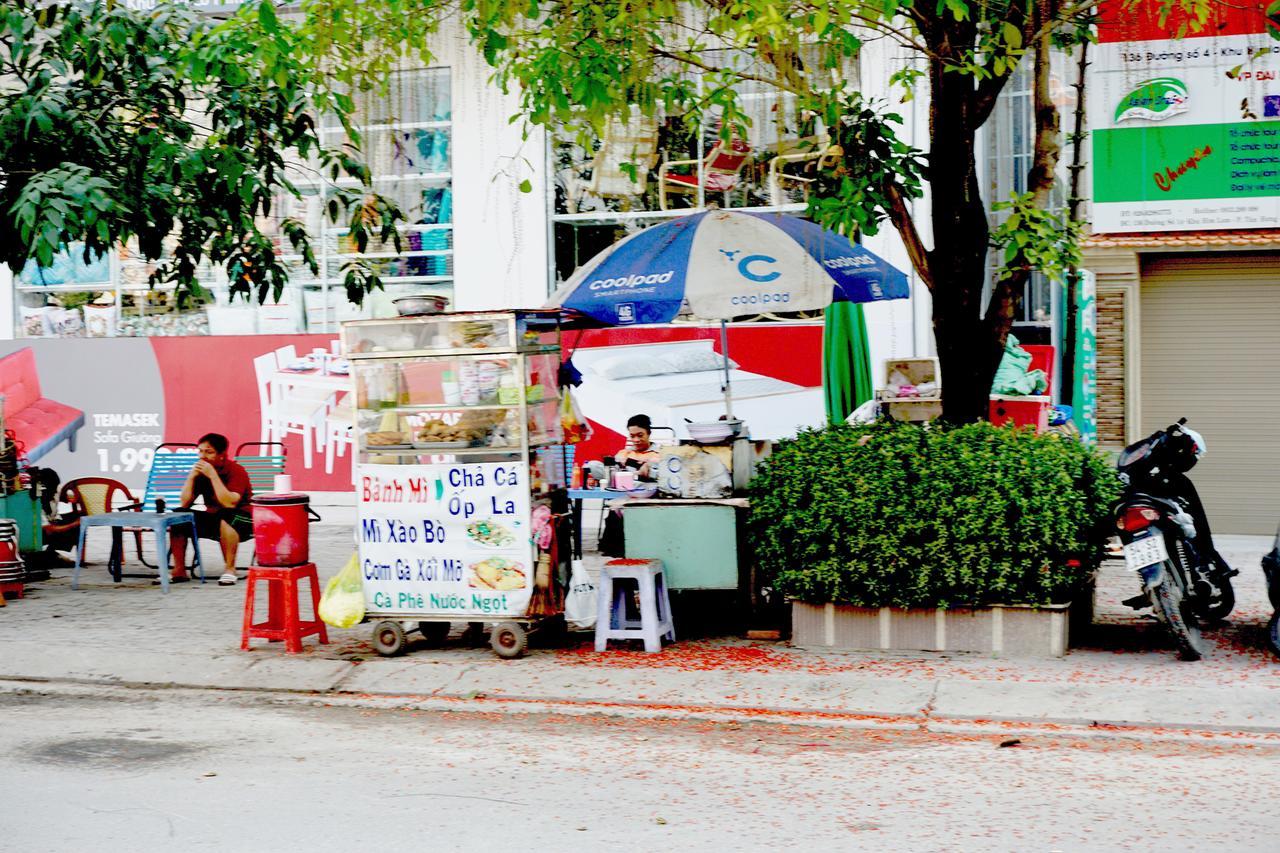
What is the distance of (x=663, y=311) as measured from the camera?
924 cm

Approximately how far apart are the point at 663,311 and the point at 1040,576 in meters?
2.95

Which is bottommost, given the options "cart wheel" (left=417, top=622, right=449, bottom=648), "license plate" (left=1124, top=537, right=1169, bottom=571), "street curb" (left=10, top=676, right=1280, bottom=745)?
"street curb" (left=10, top=676, right=1280, bottom=745)

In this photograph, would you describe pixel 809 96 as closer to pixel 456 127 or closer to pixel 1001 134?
pixel 1001 134

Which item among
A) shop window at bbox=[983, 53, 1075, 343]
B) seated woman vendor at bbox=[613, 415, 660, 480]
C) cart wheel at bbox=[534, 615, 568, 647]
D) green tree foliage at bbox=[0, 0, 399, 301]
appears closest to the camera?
cart wheel at bbox=[534, 615, 568, 647]

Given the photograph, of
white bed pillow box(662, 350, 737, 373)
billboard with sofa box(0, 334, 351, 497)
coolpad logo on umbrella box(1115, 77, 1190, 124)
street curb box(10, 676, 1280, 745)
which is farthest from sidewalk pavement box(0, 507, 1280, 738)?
billboard with sofa box(0, 334, 351, 497)

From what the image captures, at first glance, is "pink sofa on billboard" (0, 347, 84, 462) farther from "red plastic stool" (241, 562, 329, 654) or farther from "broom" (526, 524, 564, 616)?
"broom" (526, 524, 564, 616)

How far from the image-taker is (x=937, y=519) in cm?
841

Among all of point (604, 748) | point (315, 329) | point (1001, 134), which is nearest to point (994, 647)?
point (604, 748)

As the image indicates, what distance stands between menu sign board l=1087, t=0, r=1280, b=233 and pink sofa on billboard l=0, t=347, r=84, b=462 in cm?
1110

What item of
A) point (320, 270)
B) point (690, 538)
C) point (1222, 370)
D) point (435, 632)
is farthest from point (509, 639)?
point (320, 270)

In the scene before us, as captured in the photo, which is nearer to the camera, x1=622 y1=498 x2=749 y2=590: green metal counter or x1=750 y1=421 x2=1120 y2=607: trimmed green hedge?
x1=750 y1=421 x2=1120 y2=607: trimmed green hedge

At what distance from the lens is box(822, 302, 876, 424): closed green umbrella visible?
1248 centimetres

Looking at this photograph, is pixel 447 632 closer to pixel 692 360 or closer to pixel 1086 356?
pixel 692 360

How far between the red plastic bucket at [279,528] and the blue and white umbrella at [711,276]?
2244 millimetres
